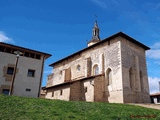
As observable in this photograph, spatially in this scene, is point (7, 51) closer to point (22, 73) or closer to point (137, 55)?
point (22, 73)

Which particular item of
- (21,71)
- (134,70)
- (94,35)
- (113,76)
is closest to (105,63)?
(113,76)

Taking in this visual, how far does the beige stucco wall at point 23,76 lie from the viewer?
734 inches

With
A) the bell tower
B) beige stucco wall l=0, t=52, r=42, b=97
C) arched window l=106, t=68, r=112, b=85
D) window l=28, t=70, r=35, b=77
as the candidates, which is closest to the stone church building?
arched window l=106, t=68, r=112, b=85

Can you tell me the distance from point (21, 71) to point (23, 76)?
64cm

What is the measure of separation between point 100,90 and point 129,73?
15.5ft

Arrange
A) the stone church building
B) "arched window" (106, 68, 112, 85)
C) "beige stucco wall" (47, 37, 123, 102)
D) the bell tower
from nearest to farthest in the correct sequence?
"beige stucco wall" (47, 37, 123, 102) → the stone church building → "arched window" (106, 68, 112, 85) → the bell tower

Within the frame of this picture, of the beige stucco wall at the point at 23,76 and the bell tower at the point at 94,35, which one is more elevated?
the bell tower at the point at 94,35

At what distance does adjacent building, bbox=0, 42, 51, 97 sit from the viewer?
60.7 feet

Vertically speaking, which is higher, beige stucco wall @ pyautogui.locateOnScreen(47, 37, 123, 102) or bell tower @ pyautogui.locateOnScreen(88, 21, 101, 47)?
bell tower @ pyautogui.locateOnScreen(88, 21, 101, 47)

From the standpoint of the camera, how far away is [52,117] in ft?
28.7

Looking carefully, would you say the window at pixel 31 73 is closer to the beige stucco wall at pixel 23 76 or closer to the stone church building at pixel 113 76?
the beige stucco wall at pixel 23 76

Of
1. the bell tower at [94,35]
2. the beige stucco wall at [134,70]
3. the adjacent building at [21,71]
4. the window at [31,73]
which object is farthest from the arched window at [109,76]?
the bell tower at [94,35]

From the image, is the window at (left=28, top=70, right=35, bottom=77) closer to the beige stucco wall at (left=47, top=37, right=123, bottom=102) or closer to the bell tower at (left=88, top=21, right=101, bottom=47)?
the beige stucco wall at (left=47, top=37, right=123, bottom=102)

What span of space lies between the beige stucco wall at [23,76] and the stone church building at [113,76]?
5215 mm
